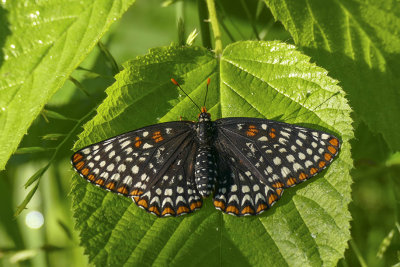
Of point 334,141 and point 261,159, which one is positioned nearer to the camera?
point 334,141

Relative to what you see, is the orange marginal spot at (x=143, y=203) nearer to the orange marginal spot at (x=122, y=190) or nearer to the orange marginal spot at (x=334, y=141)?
the orange marginal spot at (x=122, y=190)

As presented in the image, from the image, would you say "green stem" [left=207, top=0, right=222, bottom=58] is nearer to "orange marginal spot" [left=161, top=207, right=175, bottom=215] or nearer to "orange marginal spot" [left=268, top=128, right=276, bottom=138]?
"orange marginal spot" [left=268, top=128, right=276, bottom=138]

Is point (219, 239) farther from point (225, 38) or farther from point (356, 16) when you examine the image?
A: point (225, 38)

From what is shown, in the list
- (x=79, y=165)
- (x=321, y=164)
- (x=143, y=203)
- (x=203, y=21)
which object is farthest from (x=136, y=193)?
(x=203, y=21)

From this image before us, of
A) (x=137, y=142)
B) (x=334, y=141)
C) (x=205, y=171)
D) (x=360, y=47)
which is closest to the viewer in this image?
(x=334, y=141)

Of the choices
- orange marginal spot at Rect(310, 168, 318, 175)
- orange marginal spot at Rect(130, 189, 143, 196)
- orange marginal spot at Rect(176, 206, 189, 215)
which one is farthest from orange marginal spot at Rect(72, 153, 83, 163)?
orange marginal spot at Rect(310, 168, 318, 175)

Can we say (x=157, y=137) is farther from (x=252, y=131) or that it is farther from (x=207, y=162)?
(x=252, y=131)

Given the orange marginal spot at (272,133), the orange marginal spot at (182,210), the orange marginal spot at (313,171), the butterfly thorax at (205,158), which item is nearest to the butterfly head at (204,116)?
the butterfly thorax at (205,158)
